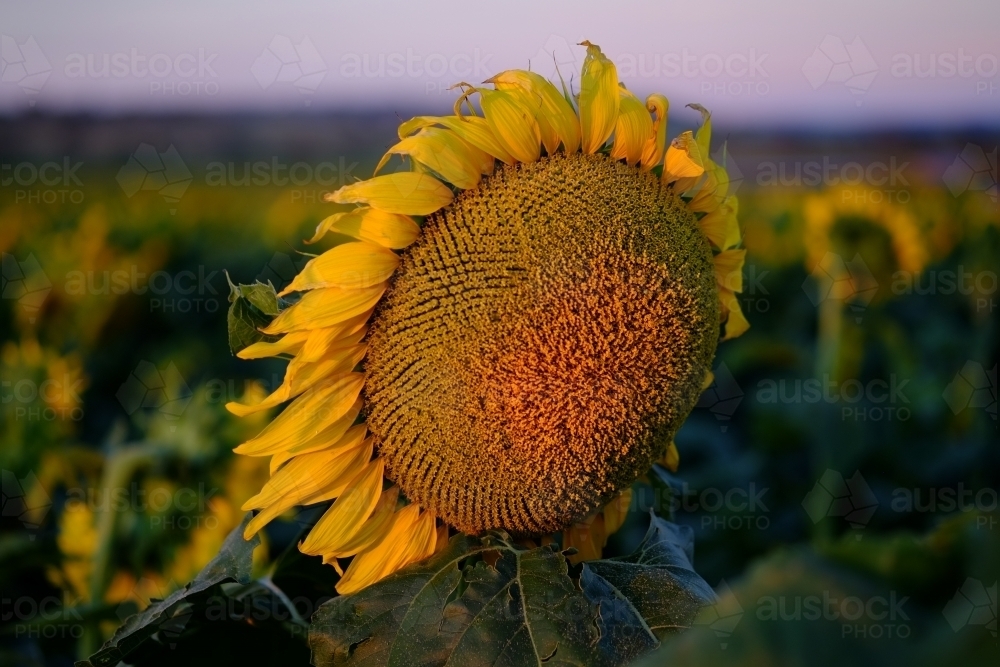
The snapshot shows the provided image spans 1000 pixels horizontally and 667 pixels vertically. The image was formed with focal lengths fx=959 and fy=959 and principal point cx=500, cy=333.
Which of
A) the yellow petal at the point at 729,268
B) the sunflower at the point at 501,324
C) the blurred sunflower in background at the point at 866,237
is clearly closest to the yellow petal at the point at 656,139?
the sunflower at the point at 501,324

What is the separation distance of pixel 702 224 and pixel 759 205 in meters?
8.87

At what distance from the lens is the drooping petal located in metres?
1.49

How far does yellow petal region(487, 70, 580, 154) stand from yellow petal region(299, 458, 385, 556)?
2.02 ft

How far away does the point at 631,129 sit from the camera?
1586mm

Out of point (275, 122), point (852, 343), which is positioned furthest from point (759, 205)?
point (275, 122)

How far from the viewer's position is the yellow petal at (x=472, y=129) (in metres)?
1.54

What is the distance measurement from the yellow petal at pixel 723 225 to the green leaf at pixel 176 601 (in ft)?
3.13

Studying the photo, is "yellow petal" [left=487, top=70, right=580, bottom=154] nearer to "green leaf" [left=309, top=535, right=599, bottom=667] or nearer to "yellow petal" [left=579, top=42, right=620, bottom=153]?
"yellow petal" [left=579, top=42, right=620, bottom=153]

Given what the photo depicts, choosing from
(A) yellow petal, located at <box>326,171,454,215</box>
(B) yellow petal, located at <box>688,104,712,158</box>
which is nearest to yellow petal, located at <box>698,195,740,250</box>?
(B) yellow petal, located at <box>688,104,712,158</box>

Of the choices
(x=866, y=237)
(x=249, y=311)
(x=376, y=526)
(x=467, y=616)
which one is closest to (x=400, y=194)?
(x=249, y=311)

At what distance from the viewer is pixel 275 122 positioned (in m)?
46.6

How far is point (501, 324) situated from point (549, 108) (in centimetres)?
37

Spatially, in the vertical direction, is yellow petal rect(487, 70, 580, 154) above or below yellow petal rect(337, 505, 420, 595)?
above

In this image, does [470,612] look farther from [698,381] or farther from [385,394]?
[698,381]
